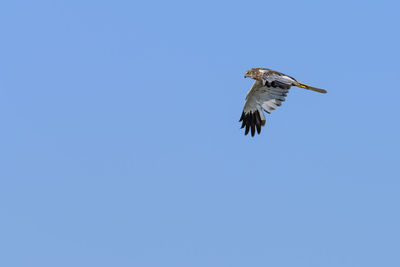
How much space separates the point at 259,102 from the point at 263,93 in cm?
76

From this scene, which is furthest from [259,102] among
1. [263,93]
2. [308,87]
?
[308,87]

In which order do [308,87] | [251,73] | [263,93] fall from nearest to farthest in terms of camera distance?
[308,87]
[251,73]
[263,93]

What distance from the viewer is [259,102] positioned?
1556 inches

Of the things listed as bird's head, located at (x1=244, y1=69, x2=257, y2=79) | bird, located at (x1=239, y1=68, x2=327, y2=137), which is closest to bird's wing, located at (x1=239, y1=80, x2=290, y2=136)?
bird, located at (x1=239, y1=68, x2=327, y2=137)

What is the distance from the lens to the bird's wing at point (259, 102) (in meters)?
38.3

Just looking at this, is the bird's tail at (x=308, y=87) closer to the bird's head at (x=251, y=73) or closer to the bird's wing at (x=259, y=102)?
the bird's wing at (x=259, y=102)

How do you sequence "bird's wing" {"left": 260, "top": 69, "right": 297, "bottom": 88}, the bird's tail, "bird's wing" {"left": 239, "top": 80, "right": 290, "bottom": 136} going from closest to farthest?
1. the bird's tail
2. "bird's wing" {"left": 260, "top": 69, "right": 297, "bottom": 88}
3. "bird's wing" {"left": 239, "top": 80, "right": 290, "bottom": 136}

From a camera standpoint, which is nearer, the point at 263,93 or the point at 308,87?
the point at 308,87

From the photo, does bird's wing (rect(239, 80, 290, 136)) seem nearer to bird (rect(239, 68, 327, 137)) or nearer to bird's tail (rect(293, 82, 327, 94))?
bird (rect(239, 68, 327, 137))

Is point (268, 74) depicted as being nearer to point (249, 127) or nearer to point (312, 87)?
point (312, 87)

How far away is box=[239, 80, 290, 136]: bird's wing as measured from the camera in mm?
38312

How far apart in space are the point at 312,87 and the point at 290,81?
148 cm

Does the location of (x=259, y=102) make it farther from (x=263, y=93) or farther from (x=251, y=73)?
(x=251, y=73)

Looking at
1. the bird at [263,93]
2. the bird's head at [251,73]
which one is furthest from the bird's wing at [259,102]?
the bird's head at [251,73]
